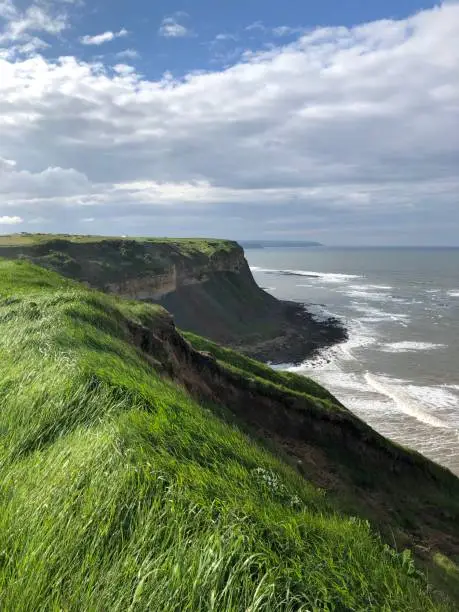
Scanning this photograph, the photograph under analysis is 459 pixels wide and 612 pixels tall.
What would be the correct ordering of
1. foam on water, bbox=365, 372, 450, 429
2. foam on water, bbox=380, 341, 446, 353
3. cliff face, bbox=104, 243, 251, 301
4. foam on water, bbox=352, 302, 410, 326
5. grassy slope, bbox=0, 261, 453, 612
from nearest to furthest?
grassy slope, bbox=0, 261, 453, 612
foam on water, bbox=365, 372, 450, 429
foam on water, bbox=380, 341, 446, 353
cliff face, bbox=104, 243, 251, 301
foam on water, bbox=352, 302, 410, 326

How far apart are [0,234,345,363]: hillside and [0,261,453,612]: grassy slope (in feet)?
186

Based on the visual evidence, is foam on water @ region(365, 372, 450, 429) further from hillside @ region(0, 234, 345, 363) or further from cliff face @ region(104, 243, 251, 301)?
cliff face @ region(104, 243, 251, 301)

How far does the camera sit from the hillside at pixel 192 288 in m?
69.2

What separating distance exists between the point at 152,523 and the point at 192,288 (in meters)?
85.5

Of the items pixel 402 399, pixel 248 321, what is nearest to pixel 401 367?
pixel 402 399

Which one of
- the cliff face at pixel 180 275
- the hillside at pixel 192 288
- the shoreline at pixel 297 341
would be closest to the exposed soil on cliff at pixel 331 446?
the shoreline at pixel 297 341

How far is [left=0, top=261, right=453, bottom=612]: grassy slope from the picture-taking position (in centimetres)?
356

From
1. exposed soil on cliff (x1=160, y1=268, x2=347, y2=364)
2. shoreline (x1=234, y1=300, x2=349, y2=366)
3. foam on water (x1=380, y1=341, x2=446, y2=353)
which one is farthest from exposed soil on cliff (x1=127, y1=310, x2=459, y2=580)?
foam on water (x1=380, y1=341, x2=446, y2=353)

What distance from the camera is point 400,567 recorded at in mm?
5164

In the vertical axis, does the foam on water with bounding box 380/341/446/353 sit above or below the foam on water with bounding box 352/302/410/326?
below

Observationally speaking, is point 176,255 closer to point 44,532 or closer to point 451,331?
point 451,331

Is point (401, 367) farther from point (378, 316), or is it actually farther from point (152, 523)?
point (152, 523)

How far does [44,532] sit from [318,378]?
49086 millimetres

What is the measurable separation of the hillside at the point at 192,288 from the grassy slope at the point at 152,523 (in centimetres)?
5678
